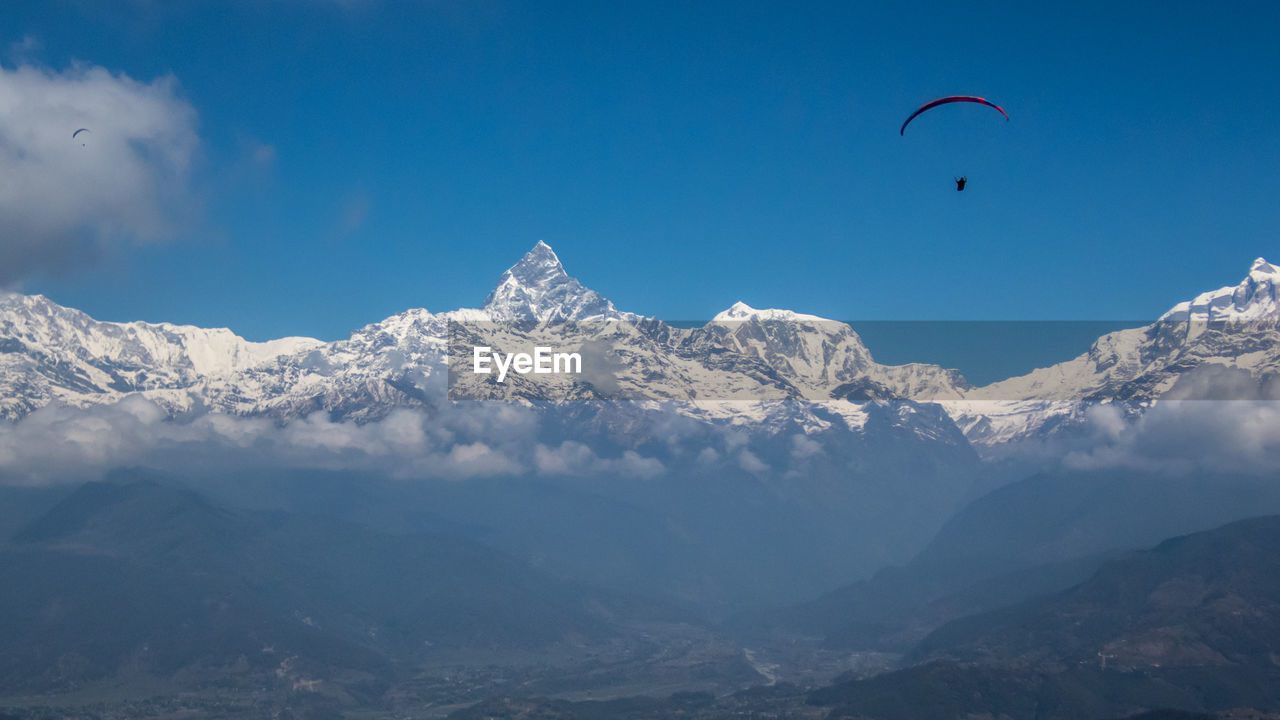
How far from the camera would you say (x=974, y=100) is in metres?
135

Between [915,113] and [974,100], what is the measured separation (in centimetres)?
830

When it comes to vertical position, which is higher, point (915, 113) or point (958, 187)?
point (915, 113)

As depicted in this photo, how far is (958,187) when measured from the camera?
140 meters

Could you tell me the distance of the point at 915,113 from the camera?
13638cm

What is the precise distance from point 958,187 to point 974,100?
41.3 ft

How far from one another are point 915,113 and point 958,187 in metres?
13.1

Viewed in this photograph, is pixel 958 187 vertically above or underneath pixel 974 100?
underneath
